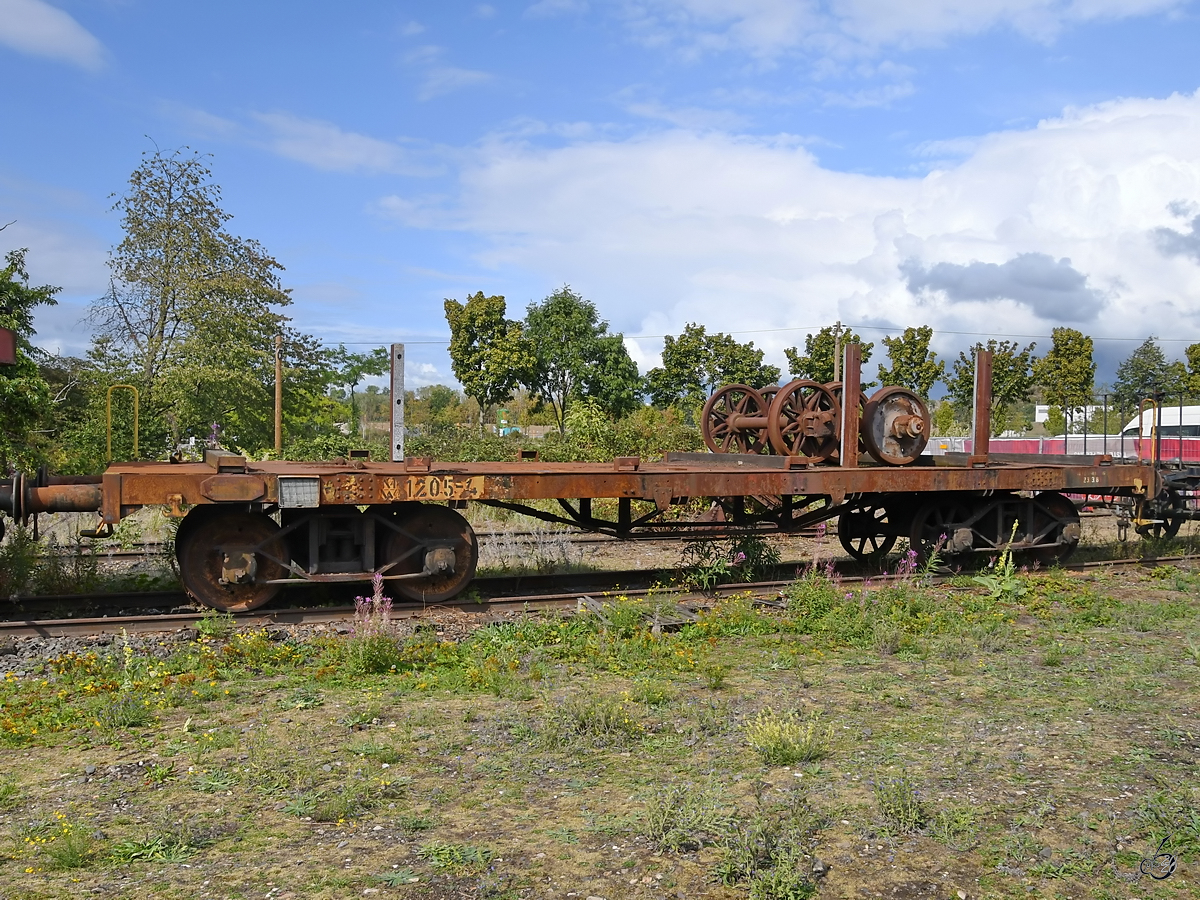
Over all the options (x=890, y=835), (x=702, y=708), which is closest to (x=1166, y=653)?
(x=702, y=708)

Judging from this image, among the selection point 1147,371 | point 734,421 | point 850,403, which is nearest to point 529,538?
point 734,421

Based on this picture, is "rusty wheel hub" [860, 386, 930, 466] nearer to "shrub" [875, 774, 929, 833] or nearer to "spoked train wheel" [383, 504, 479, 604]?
"spoked train wheel" [383, 504, 479, 604]

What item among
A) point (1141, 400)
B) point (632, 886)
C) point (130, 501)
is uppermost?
point (1141, 400)

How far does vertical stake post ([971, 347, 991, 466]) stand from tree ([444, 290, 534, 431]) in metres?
25.5

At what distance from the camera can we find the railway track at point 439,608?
24.8ft

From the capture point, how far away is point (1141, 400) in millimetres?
14016

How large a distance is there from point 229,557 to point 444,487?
75.7 inches

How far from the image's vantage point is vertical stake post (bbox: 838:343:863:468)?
9.37 meters

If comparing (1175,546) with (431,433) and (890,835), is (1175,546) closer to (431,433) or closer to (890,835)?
(890,835)

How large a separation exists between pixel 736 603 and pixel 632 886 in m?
4.87

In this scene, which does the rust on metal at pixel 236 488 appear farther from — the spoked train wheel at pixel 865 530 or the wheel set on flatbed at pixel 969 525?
the spoked train wheel at pixel 865 530

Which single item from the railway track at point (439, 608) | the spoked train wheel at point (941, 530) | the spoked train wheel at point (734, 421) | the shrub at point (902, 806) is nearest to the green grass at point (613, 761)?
the shrub at point (902, 806)

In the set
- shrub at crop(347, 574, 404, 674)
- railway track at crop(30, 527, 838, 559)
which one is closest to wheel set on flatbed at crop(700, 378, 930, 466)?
railway track at crop(30, 527, 838, 559)

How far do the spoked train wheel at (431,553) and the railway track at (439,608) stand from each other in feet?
0.54
